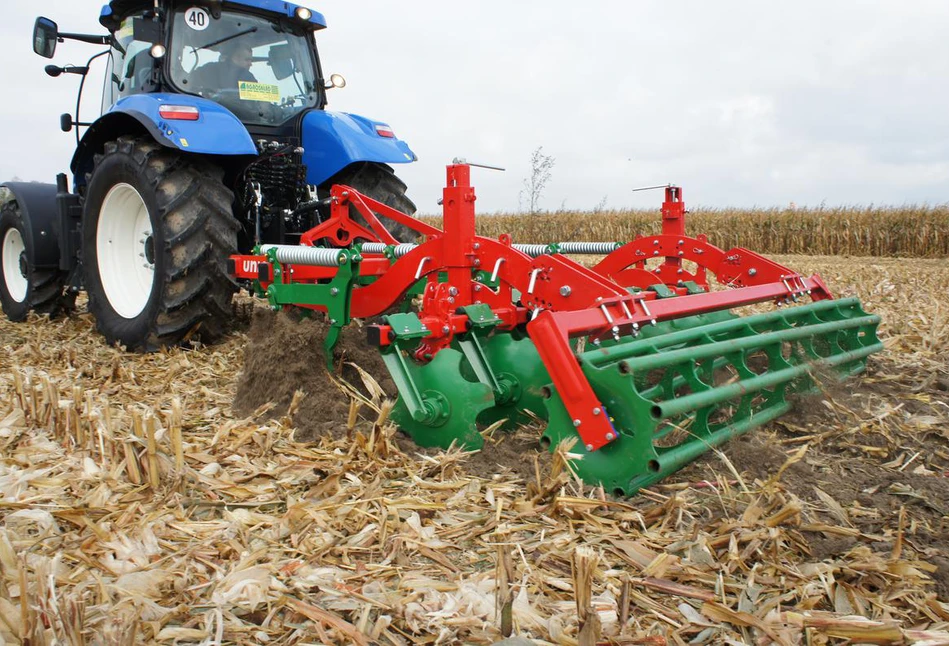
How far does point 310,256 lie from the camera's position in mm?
3648

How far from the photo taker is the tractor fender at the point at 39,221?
238 inches

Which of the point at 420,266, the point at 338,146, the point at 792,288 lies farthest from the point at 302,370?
the point at 792,288

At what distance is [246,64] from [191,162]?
1205 millimetres

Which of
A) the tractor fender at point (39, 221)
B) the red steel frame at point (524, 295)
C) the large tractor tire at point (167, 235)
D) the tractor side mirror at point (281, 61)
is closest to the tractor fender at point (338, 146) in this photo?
the tractor side mirror at point (281, 61)

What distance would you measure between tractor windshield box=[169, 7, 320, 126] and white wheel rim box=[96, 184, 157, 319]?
35.6 inches

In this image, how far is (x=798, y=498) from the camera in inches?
96.1

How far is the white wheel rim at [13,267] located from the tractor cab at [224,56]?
1.72 metres

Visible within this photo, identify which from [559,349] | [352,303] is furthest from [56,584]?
[352,303]

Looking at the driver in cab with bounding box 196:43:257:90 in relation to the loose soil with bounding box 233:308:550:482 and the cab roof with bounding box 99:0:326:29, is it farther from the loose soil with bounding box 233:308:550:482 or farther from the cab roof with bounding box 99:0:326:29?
the loose soil with bounding box 233:308:550:482

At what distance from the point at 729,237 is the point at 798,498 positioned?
57.8ft

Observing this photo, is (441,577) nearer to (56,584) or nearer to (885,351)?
(56,584)

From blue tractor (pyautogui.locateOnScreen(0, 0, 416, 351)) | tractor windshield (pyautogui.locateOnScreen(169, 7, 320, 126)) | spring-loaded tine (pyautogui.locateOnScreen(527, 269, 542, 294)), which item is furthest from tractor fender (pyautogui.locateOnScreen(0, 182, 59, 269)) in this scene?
spring-loaded tine (pyautogui.locateOnScreen(527, 269, 542, 294))

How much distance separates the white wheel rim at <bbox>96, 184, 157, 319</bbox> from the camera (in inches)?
198

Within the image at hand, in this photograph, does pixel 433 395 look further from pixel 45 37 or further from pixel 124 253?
pixel 45 37
